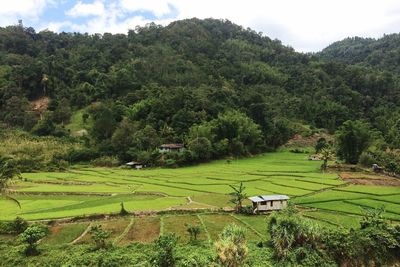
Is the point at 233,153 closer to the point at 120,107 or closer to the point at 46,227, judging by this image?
the point at 120,107

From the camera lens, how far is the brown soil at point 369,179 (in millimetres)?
43306

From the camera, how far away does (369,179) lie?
149 ft

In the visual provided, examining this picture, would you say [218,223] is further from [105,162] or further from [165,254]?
[105,162]

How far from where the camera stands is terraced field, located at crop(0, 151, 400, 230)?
32594 mm

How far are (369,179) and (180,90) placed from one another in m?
44.6

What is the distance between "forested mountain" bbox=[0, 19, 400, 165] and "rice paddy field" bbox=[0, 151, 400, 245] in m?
13.0

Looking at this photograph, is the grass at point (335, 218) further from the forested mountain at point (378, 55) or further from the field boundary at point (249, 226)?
the forested mountain at point (378, 55)

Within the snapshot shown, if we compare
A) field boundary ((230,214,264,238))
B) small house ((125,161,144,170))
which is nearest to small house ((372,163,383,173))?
field boundary ((230,214,264,238))

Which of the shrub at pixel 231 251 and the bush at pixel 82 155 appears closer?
the shrub at pixel 231 251

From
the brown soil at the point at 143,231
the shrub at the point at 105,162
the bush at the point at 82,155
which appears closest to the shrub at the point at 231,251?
the brown soil at the point at 143,231

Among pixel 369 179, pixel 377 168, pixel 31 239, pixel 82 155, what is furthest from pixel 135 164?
pixel 31 239

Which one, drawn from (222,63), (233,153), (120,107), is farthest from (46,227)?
(222,63)

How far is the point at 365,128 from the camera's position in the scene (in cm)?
5806

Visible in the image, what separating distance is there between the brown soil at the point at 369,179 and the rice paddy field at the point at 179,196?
1.29 meters
